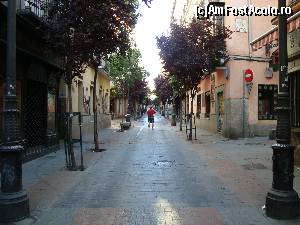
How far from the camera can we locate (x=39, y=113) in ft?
51.8

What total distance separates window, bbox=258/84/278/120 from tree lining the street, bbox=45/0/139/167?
1013cm

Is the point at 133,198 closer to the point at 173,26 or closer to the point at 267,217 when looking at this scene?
the point at 267,217

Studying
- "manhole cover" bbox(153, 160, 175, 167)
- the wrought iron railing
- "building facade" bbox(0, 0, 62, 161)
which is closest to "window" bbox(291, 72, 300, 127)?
"manhole cover" bbox(153, 160, 175, 167)

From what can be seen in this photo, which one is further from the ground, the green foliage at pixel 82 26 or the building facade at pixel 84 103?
the green foliage at pixel 82 26

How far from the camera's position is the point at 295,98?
40.5ft

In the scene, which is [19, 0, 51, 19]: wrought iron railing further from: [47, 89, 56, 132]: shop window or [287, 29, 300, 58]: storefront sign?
[287, 29, 300, 58]: storefront sign

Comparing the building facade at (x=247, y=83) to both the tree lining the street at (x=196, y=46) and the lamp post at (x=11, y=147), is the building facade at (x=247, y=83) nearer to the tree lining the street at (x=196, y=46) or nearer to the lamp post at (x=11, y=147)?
the tree lining the street at (x=196, y=46)

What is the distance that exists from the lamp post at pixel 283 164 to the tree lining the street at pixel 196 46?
1449cm

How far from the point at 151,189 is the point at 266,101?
49.0 ft

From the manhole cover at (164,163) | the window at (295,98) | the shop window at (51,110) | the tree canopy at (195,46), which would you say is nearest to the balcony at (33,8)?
the shop window at (51,110)

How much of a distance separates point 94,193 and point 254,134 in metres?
14.7

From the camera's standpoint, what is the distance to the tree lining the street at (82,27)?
12.8 metres

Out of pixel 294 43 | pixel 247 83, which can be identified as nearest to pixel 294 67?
pixel 294 43

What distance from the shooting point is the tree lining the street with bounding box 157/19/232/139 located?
847 inches
